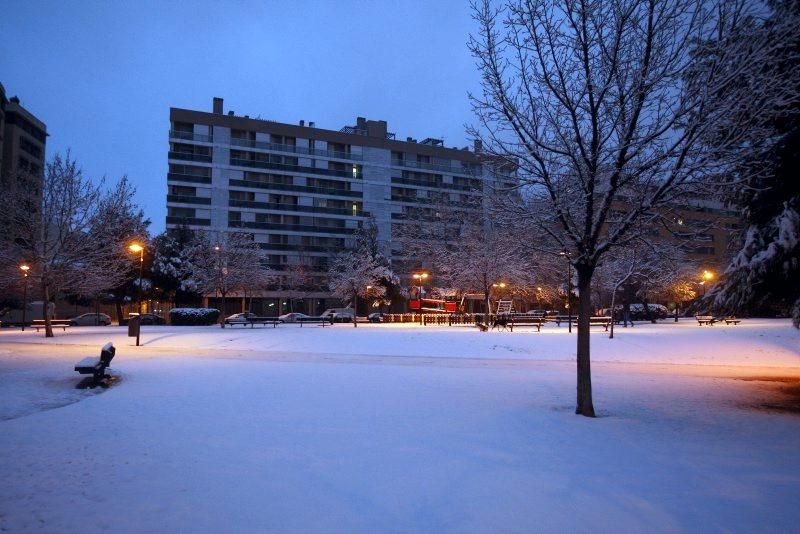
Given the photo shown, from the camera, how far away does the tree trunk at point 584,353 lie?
29.8ft

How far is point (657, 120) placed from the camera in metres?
8.70

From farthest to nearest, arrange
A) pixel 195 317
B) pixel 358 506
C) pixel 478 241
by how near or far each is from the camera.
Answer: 1. pixel 195 317
2. pixel 478 241
3. pixel 358 506

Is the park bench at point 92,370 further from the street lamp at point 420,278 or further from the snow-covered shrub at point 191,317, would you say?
the street lamp at point 420,278

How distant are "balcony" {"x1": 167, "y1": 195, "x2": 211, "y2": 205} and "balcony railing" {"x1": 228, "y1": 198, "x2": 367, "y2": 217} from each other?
112 inches

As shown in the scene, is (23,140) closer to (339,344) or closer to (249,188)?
(249,188)

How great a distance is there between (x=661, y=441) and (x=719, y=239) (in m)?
85.6

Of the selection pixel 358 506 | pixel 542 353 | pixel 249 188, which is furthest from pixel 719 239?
pixel 358 506

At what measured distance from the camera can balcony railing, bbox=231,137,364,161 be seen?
66438 millimetres

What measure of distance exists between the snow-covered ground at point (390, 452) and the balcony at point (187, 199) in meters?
53.8

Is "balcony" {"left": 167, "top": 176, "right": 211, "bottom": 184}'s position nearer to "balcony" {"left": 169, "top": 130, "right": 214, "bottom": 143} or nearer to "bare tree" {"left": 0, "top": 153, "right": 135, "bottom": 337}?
"balcony" {"left": 169, "top": 130, "right": 214, "bottom": 143}

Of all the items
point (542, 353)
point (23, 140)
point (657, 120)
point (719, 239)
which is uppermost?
point (23, 140)

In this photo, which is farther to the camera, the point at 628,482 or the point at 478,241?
the point at 478,241

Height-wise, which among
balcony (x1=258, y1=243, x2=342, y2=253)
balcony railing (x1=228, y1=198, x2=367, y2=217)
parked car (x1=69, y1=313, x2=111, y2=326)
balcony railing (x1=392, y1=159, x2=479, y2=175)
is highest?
balcony railing (x1=392, y1=159, x2=479, y2=175)

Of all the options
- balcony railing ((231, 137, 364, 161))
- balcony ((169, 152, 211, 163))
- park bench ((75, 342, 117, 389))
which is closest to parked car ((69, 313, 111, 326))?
balcony ((169, 152, 211, 163))
